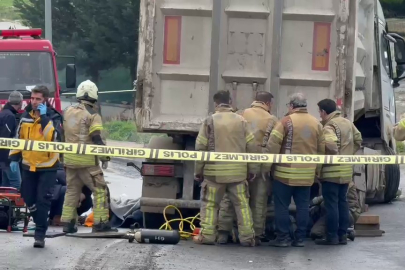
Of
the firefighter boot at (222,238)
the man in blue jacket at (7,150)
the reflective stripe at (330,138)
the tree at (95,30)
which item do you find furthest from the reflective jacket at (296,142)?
the tree at (95,30)

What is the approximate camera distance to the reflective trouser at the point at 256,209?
33.5 feet

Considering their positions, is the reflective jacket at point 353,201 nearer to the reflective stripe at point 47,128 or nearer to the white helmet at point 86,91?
the white helmet at point 86,91

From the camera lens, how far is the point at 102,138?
33.7 ft

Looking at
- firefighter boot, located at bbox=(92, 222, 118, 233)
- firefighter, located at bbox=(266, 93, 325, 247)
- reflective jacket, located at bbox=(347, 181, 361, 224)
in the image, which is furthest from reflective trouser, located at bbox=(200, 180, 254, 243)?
reflective jacket, located at bbox=(347, 181, 361, 224)

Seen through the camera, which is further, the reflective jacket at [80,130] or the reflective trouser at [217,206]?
the reflective jacket at [80,130]

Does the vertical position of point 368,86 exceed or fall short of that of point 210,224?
it exceeds it

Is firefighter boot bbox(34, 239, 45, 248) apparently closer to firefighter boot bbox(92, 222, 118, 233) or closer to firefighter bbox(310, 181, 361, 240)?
firefighter boot bbox(92, 222, 118, 233)

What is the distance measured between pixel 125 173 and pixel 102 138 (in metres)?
7.87

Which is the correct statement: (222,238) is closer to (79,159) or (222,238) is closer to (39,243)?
(79,159)

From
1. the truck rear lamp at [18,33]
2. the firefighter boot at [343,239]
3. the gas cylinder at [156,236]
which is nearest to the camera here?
the gas cylinder at [156,236]

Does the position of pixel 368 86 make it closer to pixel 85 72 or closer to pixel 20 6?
pixel 85 72

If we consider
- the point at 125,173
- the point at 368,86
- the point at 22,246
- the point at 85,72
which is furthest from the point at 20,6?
the point at 22,246

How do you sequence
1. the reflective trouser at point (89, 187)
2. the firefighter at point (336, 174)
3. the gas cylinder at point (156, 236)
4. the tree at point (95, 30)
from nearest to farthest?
the gas cylinder at point (156, 236) < the firefighter at point (336, 174) < the reflective trouser at point (89, 187) < the tree at point (95, 30)

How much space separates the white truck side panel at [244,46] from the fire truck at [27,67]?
7014mm
